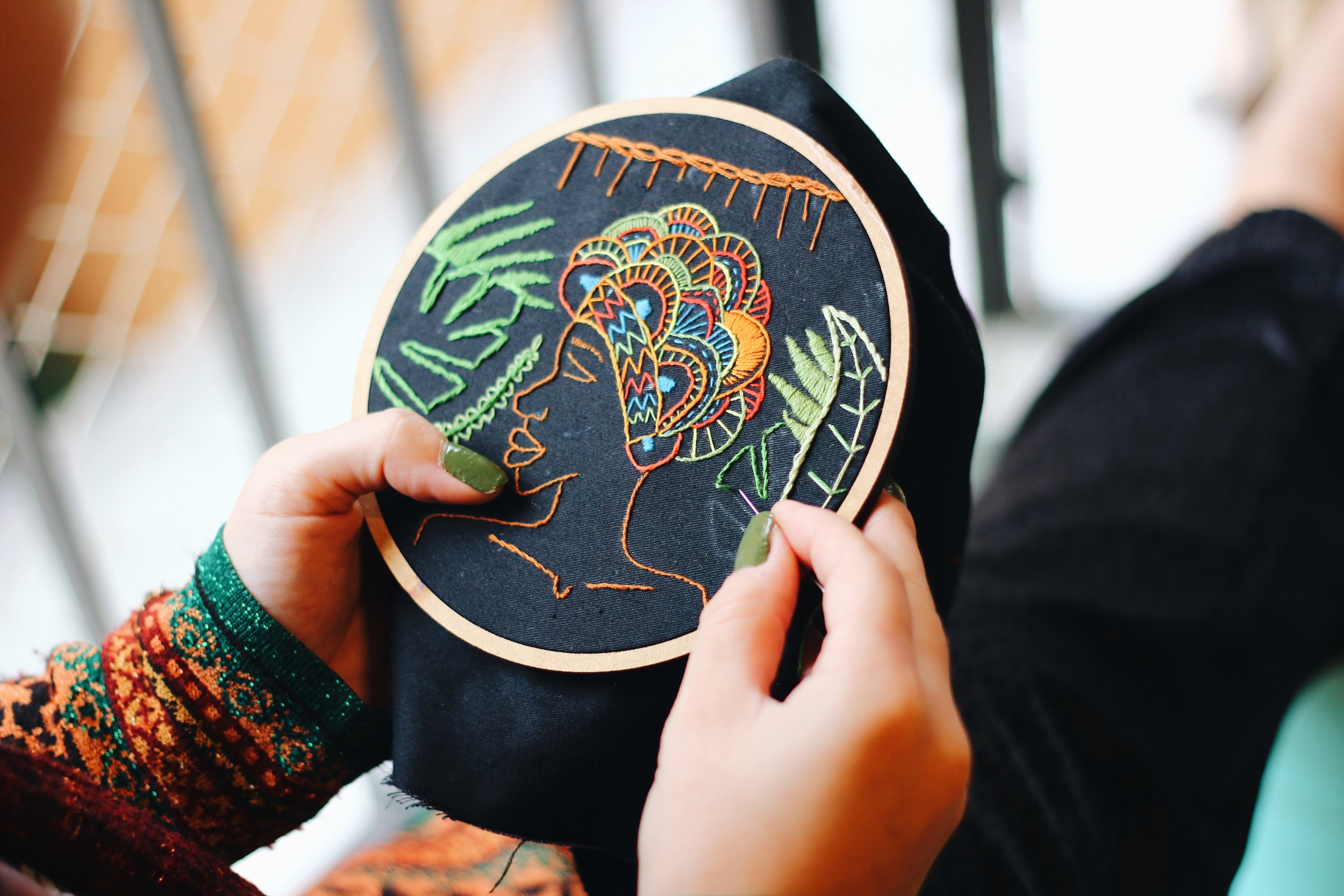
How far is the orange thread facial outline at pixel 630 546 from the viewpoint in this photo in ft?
1.57

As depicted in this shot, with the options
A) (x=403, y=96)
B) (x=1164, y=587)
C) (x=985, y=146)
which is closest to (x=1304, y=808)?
(x=1164, y=587)

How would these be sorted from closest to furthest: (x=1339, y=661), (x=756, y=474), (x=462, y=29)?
(x=756, y=474), (x=1339, y=661), (x=462, y=29)

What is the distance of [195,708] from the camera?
0.54 m

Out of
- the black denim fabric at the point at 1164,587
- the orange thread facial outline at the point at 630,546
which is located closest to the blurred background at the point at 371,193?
the black denim fabric at the point at 1164,587

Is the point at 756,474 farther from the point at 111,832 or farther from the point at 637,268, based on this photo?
the point at 111,832

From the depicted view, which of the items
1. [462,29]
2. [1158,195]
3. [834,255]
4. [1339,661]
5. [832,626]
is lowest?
[1339,661]

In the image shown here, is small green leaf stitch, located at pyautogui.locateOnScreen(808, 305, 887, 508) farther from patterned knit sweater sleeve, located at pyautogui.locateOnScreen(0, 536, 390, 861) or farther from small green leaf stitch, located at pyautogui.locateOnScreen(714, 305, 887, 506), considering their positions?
patterned knit sweater sleeve, located at pyautogui.locateOnScreen(0, 536, 390, 861)

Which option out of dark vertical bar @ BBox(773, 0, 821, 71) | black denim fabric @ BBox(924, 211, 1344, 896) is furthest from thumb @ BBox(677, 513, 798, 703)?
dark vertical bar @ BBox(773, 0, 821, 71)

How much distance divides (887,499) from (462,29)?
1681mm

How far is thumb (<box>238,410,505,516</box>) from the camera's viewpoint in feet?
1.67

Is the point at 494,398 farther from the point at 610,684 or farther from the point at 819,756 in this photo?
the point at 819,756

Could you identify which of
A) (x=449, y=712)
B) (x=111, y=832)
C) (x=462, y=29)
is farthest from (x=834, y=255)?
(x=462, y=29)

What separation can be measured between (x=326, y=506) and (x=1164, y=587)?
75 cm

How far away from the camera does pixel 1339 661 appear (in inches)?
49.3
